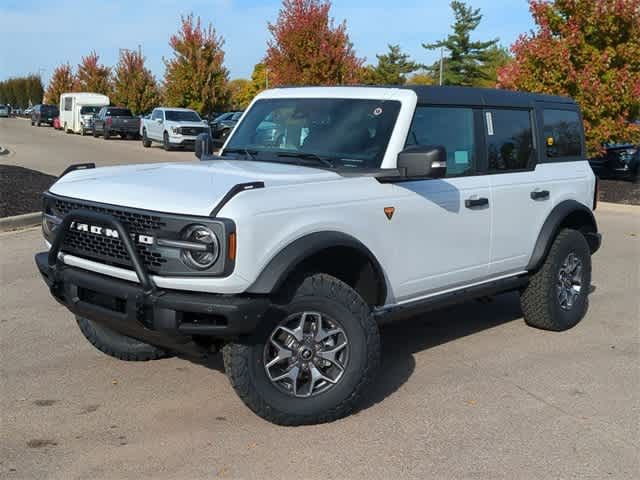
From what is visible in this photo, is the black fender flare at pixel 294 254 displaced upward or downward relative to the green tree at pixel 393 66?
downward

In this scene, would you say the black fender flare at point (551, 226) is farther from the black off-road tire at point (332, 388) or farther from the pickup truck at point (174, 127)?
A: the pickup truck at point (174, 127)

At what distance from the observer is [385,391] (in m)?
4.79

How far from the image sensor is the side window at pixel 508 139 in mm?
5541

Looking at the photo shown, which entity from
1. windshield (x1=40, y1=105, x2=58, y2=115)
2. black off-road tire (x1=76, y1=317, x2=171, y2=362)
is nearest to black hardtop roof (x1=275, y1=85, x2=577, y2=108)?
black off-road tire (x1=76, y1=317, x2=171, y2=362)

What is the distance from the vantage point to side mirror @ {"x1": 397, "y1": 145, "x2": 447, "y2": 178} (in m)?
4.37

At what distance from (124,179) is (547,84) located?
13390 mm

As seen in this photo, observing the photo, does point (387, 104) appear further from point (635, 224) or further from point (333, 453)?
point (635, 224)

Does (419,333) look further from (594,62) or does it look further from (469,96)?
(594,62)

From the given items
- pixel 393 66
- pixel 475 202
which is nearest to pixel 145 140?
pixel 475 202

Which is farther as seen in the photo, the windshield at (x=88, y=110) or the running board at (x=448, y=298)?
the windshield at (x=88, y=110)

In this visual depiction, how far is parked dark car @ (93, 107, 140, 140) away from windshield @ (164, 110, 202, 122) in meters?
7.64

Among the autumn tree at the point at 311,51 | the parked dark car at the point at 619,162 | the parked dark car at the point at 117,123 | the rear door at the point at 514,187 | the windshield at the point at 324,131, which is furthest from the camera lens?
the parked dark car at the point at 117,123

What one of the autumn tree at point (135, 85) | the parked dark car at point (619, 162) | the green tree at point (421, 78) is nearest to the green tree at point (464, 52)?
the green tree at point (421, 78)

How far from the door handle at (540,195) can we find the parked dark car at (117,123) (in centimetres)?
3389
